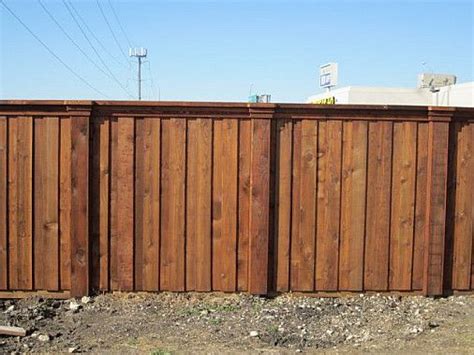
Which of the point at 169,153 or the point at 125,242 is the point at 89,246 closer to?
the point at 125,242

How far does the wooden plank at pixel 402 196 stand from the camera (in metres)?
6.78

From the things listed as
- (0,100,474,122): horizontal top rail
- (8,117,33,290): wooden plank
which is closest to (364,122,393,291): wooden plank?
(0,100,474,122): horizontal top rail

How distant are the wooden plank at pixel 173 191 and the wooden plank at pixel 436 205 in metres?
2.68

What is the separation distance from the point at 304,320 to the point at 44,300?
9.01 feet

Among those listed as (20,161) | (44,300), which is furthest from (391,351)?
(20,161)

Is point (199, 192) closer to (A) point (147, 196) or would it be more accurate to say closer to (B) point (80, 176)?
(A) point (147, 196)

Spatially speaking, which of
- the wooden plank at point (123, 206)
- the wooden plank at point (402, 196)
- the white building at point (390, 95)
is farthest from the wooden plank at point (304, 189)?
the white building at point (390, 95)

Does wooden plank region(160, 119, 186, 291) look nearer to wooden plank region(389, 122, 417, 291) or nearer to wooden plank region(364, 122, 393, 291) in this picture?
wooden plank region(364, 122, 393, 291)

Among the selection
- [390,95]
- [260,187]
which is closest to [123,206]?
[260,187]

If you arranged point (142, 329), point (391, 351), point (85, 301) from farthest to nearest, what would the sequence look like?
point (85, 301)
point (142, 329)
point (391, 351)

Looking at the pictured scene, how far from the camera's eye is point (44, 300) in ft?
21.5

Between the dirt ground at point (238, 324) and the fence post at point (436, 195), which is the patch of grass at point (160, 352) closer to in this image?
the dirt ground at point (238, 324)

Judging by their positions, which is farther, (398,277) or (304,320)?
(398,277)

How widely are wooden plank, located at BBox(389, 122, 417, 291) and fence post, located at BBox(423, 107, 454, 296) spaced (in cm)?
18
